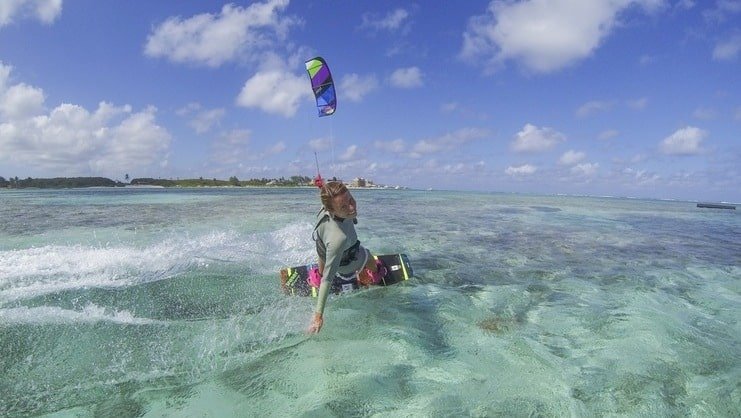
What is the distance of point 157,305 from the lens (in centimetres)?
890

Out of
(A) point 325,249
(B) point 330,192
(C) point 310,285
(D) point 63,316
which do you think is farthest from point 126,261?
(B) point 330,192

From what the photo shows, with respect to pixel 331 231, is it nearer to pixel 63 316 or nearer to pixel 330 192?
pixel 330 192

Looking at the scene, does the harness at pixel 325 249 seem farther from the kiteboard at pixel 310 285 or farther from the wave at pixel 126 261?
the wave at pixel 126 261

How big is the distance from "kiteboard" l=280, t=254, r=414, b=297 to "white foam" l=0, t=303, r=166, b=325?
10.4ft

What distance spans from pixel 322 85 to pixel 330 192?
5955 mm

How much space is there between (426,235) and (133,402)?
1717 centimetres

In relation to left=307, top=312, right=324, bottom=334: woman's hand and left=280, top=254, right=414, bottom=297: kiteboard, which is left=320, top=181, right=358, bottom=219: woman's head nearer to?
left=307, top=312, right=324, bottom=334: woman's hand

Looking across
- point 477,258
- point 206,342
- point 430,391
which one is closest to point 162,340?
point 206,342

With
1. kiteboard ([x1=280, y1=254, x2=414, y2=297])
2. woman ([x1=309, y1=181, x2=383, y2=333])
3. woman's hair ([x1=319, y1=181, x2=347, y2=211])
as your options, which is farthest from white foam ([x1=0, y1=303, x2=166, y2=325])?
woman's hair ([x1=319, y1=181, x2=347, y2=211])

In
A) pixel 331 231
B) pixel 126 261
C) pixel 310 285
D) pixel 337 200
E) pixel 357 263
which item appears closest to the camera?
pixel 337 200

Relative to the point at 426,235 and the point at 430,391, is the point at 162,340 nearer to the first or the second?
the point at 430,391

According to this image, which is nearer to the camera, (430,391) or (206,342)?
(430,391)

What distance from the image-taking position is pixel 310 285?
10188 mm

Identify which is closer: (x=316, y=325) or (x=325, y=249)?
(x=316, y=325)
